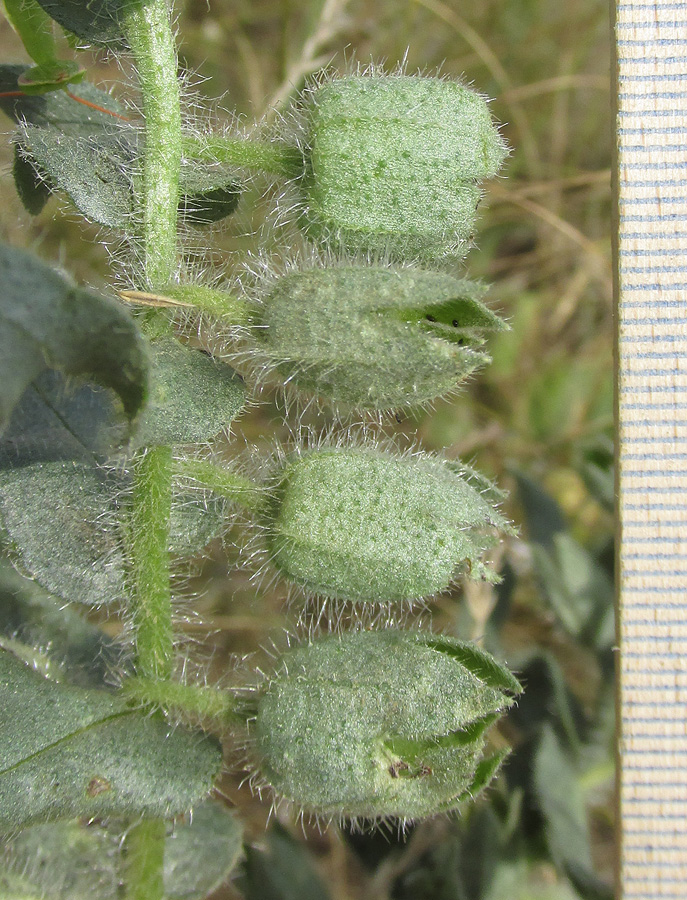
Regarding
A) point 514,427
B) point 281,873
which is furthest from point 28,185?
point 514,427

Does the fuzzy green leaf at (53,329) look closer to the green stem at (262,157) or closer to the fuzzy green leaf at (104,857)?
the green stem at (262,157)

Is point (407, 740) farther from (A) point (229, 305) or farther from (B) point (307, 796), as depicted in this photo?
(A) point (229, 305)

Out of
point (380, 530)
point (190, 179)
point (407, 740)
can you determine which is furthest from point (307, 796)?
point (190, 179)

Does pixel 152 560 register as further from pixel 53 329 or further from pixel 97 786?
pixel 53 329

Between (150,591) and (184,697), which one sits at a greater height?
(150,591)

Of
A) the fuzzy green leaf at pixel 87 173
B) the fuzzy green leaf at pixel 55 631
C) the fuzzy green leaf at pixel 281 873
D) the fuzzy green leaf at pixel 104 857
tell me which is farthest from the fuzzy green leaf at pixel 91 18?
the fuzzy green leaf at pixel 281 873

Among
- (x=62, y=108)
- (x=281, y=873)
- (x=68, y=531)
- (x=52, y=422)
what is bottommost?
(x=281, y=873)

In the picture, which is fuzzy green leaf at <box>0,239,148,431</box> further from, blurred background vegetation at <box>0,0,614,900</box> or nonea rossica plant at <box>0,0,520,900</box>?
blurred background vegetation at <box>0,0,614,900</box>
